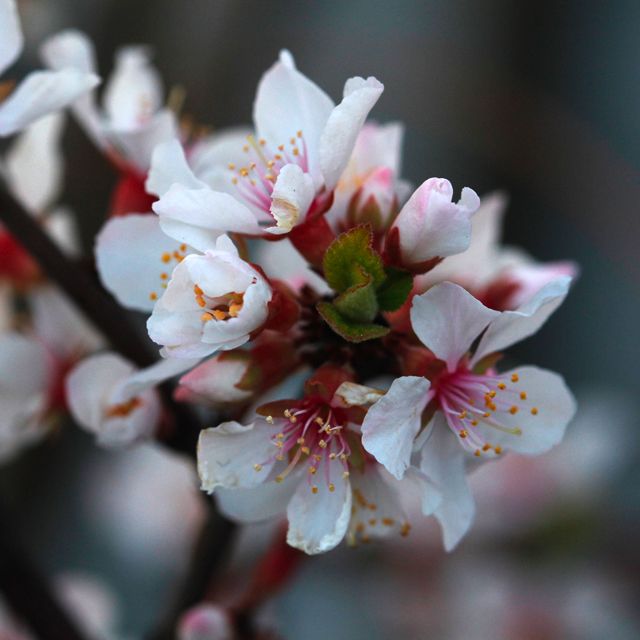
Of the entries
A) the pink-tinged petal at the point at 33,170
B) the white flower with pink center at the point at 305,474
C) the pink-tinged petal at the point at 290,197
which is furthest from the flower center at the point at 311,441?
the pink-tinged petal at the point at 33,170

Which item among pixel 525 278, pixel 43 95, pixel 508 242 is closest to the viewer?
pixel 43 95

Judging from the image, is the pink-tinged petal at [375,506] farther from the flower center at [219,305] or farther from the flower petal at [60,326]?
the flower petal at [60,326]

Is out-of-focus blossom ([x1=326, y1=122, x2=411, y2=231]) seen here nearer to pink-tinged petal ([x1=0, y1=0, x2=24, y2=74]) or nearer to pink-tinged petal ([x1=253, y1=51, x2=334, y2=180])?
pink-tinged petal ([x1=253, y1=51, x2=334, y2=180])

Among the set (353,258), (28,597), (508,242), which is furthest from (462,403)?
(508,242)

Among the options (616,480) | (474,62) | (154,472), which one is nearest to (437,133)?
(474,62)

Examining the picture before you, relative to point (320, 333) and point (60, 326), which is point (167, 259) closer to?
point (320, 333)

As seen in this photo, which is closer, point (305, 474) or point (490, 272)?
point (305, 474)
